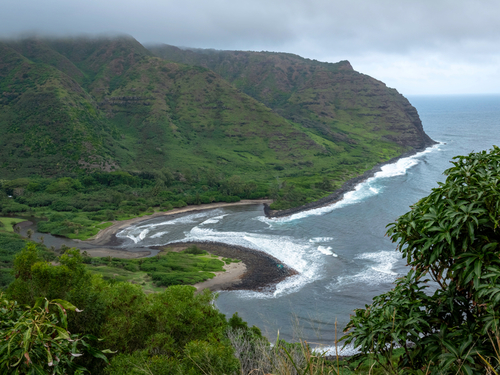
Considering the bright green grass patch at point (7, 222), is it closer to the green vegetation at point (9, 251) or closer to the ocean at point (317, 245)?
the green vegetation at point (9, 251)

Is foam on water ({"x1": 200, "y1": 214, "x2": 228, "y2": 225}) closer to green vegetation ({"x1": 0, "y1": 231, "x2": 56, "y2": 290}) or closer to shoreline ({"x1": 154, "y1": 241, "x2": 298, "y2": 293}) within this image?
shoreline ({"x1": 154, "y1": 241, "x2": 298, "y2": 293})

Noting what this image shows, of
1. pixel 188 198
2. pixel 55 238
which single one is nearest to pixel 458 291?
pixel 55 238

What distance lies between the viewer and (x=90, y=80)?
193 metres

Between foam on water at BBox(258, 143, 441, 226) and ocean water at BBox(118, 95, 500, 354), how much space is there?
300mm

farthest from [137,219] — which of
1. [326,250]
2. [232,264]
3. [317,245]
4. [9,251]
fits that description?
[326,250]

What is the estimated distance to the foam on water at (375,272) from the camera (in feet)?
184

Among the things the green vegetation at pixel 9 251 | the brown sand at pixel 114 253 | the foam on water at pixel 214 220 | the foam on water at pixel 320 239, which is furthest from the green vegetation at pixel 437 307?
the foam on water at pixel 214 220

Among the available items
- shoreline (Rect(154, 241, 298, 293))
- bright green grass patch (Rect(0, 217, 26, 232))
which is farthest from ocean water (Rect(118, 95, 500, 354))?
bright green grass patch (Rect(0, 217, 26, 232))

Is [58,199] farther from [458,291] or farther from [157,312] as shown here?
[458,291]

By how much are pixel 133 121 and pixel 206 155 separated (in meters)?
41.6

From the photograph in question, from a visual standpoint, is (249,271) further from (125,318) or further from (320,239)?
(125,318)

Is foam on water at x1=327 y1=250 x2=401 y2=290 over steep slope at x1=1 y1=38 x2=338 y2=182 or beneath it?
beneath

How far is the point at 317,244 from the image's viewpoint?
2889 inches

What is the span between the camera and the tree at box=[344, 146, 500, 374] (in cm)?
764
